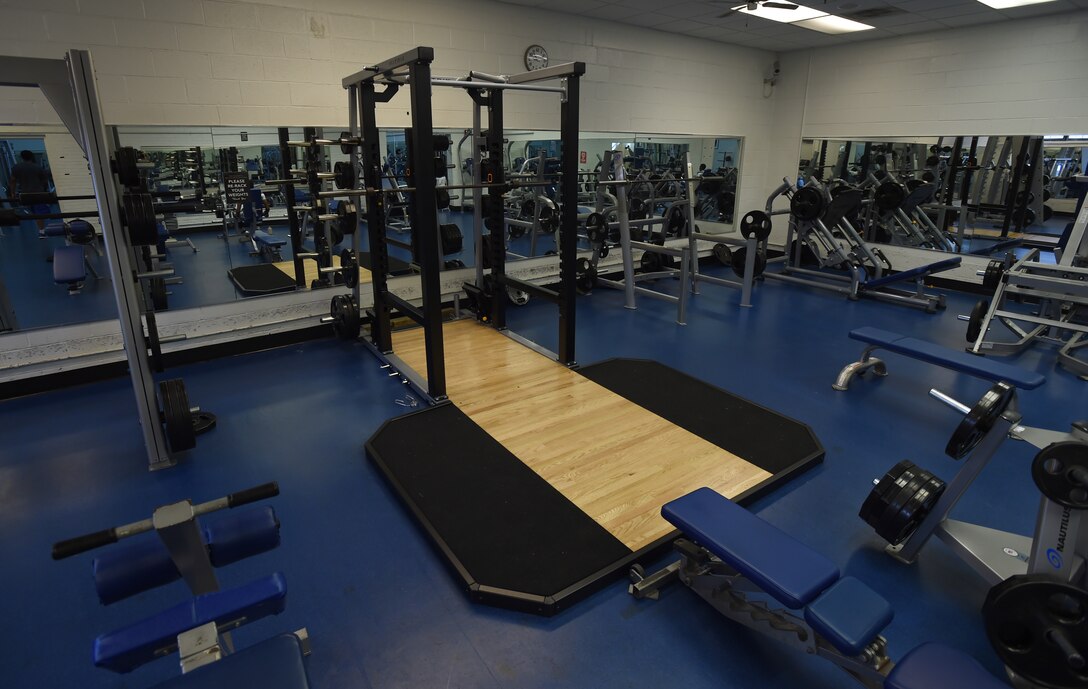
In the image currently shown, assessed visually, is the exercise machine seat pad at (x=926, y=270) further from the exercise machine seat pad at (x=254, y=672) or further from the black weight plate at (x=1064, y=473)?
the exercise machine seat pad at (x=254, y=672)

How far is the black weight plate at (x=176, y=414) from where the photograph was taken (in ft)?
8.18

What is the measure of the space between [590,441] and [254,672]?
1.90m

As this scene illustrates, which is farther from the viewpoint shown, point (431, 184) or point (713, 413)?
point (713, 413)

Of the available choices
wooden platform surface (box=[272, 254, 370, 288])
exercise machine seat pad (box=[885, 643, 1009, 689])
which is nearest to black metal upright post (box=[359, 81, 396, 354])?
wooden platform surface (box=[272, 254, 370, 288])

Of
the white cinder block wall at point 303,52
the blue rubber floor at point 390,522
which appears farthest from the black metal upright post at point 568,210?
the white cinder block wall at point 303,52

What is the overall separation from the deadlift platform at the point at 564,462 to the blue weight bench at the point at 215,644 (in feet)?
2.77

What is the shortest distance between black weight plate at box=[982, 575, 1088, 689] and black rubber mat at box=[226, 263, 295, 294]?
4.12 meters

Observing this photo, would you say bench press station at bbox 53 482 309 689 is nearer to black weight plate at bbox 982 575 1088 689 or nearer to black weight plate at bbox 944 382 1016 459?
black weight plate at bbox 982 575 1088 689

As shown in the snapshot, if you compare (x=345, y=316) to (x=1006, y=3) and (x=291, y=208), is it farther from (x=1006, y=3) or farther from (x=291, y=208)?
(x=1006, y=3)

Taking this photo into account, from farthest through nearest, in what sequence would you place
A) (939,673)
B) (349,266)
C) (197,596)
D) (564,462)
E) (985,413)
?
(349,266), (564,462), (985,413), (939,673), (197,596)

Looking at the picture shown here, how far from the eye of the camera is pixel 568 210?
326 centimetres

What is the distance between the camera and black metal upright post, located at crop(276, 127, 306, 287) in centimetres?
383

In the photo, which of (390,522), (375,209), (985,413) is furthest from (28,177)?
(985,413)

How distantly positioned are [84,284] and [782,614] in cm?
484
